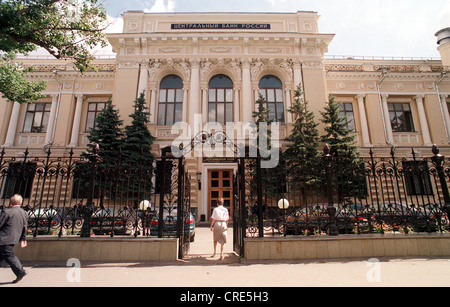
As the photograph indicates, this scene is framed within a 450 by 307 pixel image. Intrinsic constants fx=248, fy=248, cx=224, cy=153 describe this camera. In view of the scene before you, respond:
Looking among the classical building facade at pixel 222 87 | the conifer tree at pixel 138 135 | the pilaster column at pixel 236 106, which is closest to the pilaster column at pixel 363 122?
the classical building facade at pixel 222 87

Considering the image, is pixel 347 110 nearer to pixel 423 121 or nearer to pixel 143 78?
pixel 423 121

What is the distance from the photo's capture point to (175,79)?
1967 cm

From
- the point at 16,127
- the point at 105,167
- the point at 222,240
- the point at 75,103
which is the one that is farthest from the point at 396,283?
the point at 16,127

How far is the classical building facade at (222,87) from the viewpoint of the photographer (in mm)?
18672

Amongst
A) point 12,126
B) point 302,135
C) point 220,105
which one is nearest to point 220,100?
point 220,105

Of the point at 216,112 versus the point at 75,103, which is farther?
the point at 75,103

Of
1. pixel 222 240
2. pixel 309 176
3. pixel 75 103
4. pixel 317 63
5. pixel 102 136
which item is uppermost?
pixel 317 63

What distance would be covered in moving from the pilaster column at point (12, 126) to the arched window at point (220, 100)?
1591 cm

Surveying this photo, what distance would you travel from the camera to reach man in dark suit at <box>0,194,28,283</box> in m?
4.96

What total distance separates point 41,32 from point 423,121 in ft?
84.7

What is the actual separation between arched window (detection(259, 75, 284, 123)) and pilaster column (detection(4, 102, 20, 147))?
1999 cm

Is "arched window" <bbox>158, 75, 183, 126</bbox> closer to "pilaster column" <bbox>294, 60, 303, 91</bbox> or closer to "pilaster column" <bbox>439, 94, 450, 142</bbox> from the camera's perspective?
"pilaster column" <bbox>294, 60, 303, 91</bbox>

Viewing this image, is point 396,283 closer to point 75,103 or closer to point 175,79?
point 175,79
